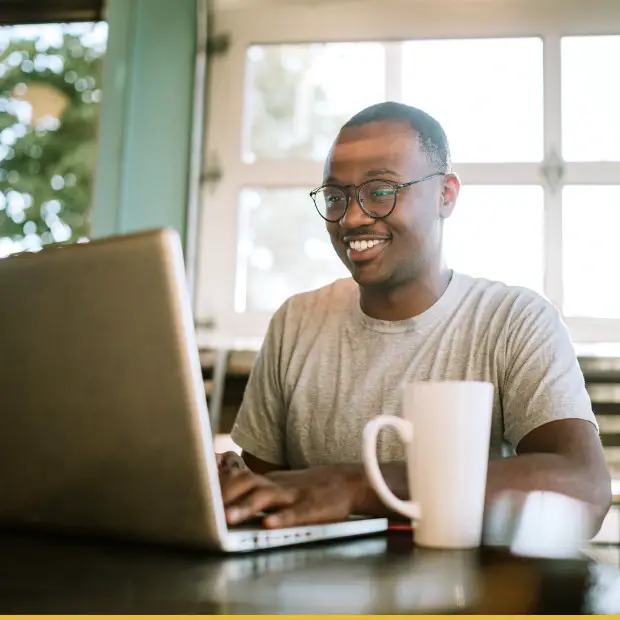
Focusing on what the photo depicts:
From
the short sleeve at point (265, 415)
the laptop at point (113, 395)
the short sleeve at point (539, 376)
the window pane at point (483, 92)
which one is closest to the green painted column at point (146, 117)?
the window pane at point (483, 92)

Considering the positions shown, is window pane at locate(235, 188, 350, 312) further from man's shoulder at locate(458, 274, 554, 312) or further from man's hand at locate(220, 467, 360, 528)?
man's hand at locate(220, 467, 360, 528)

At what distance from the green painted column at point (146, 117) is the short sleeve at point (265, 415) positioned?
966 millimetres

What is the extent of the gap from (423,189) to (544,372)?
1.35ft

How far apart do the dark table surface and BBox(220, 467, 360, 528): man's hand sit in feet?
0.25

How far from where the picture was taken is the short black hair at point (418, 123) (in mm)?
1416

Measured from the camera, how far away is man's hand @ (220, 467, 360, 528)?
0.70m

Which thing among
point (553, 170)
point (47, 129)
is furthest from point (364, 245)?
point (47, 129)

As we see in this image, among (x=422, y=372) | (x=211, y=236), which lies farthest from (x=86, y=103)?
(x=422, y=372)

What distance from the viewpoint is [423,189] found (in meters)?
1.42

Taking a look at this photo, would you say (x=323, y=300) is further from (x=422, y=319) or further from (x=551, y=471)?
(x=551, y=471)

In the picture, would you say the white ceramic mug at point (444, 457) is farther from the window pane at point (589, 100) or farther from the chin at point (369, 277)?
the window pane at point (589, 100)

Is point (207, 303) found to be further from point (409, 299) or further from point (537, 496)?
point (537, 496)

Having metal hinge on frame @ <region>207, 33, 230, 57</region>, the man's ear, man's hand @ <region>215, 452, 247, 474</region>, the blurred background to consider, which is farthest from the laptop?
metal hinge on frame @ <region>207, 33, 230, 57</region>

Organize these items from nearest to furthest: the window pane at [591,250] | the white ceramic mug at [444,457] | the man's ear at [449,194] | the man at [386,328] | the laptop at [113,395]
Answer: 1. the laptop at [113,395]
2. the white ceramic mug at [444,457]
3. the man at [386,328]
4. the man's ear at [449,194]
5. the window pane at [591,250]
